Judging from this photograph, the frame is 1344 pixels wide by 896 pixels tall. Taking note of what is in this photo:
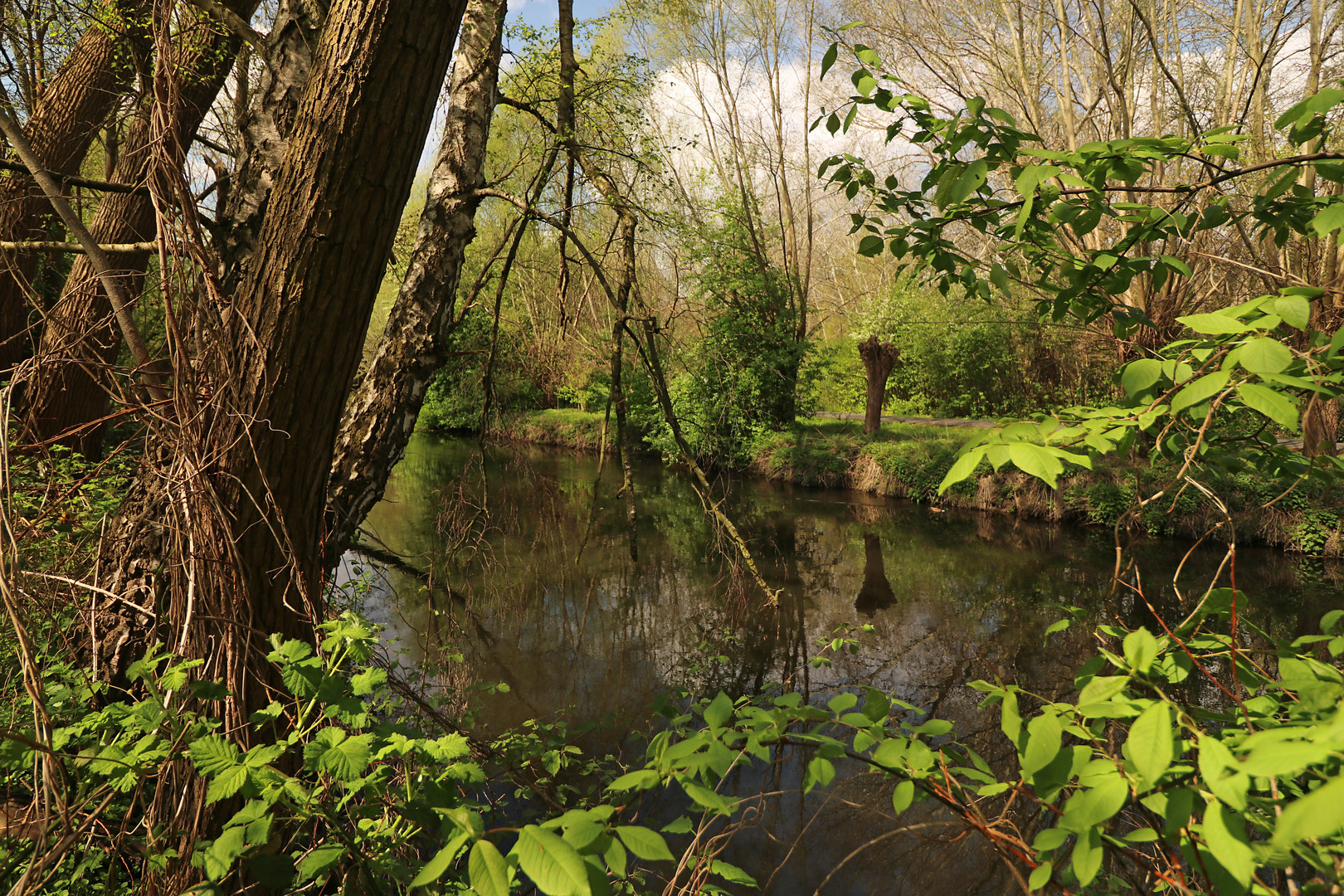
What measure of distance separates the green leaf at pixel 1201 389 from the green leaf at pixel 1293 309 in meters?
0.14

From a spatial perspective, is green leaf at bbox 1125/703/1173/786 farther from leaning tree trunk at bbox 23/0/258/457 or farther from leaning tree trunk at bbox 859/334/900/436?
leaning tree trunk at bbox 859/334/900/436

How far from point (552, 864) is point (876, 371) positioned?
44.6 ft

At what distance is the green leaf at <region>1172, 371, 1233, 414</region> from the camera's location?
0.97 meters

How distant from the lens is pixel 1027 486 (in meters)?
10.7

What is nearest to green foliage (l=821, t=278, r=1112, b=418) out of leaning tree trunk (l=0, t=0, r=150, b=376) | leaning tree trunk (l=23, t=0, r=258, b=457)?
leaning tree trunk (l=23, t=0, r=258, b=457)

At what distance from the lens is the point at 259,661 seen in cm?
174

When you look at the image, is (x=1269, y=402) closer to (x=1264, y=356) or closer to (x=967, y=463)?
(x=1264, y=356)

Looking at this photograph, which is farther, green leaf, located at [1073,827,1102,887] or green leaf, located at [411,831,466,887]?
green leaf, located at [1073,827,1102,887]

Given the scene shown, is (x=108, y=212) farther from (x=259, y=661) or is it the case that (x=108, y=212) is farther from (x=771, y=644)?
(x=771, y=644)

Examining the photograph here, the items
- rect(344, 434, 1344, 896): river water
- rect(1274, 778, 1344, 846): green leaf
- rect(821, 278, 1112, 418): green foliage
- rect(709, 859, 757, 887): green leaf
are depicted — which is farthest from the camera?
rect(821, 278, 1112, 418): green foliage

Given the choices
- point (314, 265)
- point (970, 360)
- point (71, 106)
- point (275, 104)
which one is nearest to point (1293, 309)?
point (314, 265)

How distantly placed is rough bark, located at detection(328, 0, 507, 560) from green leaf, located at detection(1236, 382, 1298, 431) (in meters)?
2.88

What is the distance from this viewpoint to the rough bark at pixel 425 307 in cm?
308

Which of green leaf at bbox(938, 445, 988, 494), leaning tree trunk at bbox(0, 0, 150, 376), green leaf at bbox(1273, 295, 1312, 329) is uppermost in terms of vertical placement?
leaning tree trunk at bbox(0, 0, 150, 376)
